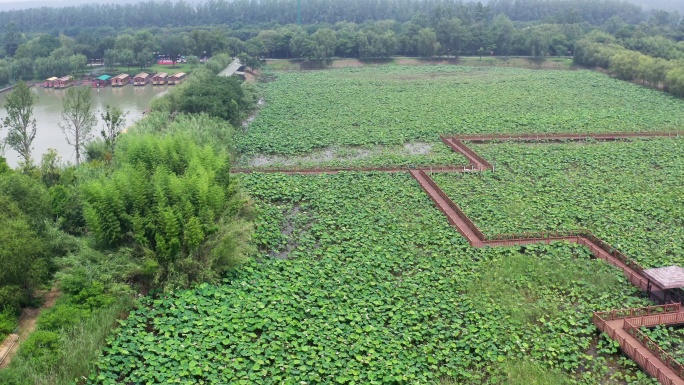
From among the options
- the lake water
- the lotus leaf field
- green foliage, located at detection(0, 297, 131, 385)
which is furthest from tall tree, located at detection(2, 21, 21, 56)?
green foliage, located at detection(0, 297, 131, 385)

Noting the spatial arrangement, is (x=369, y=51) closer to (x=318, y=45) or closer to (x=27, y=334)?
(x=318, y=45)

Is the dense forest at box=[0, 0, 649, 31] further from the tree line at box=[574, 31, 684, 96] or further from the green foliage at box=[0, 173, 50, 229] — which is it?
the green foliage at box=[0, 173, 50, 229]

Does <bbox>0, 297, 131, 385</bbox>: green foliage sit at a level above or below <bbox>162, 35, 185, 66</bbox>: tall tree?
below

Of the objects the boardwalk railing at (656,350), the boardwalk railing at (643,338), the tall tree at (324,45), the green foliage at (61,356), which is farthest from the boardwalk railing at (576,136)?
the tall tree at (324,45)

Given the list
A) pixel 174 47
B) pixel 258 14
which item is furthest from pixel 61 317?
pixel 258 14

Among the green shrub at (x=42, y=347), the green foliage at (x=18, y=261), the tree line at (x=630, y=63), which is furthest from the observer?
the tree line at (x=630, y=63)

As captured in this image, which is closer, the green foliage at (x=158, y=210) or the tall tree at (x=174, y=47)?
the green foliage at (x=158, y=210)

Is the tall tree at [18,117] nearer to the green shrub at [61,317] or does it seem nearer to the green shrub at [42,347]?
the green shrub at [61,317]
